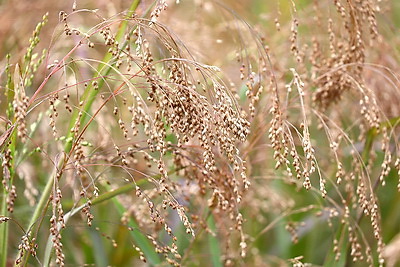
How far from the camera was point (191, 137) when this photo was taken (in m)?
1.62

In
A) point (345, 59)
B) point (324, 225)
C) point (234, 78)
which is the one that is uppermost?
point (234, 78)

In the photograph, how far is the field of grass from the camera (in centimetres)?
155

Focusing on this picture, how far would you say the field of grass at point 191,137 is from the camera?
5.09 feet

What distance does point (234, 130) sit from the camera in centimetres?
150

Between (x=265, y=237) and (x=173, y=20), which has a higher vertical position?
(x=173, y=20)

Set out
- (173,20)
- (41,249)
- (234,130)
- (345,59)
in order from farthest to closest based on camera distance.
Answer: (173,20) → (41,249) → (345,59) → (234,130)

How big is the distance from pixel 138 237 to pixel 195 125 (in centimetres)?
81

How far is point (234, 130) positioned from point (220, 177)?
45 cm

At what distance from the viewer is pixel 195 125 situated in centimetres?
152

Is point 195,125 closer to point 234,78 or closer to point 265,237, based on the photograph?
point 234,78

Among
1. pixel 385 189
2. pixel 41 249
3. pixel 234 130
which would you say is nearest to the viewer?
pixel 234 130

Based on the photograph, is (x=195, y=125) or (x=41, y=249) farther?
(x=41, y=249)

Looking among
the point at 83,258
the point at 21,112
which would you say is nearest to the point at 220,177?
the point at 21,112

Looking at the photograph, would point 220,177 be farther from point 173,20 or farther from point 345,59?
point 173,20
